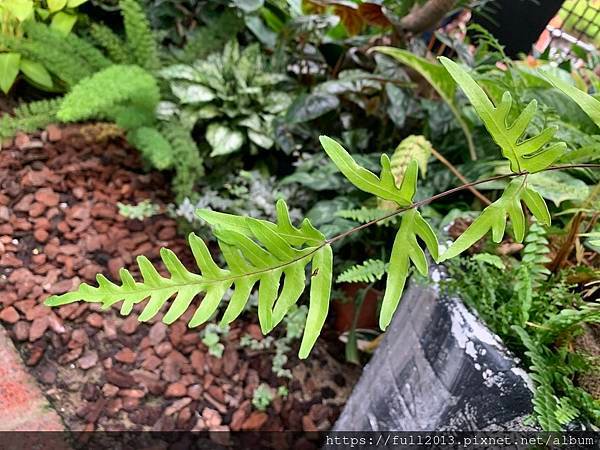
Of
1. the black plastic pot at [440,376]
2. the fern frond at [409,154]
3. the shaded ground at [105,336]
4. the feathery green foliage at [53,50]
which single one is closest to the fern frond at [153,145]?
the shaded ground at [105,336]

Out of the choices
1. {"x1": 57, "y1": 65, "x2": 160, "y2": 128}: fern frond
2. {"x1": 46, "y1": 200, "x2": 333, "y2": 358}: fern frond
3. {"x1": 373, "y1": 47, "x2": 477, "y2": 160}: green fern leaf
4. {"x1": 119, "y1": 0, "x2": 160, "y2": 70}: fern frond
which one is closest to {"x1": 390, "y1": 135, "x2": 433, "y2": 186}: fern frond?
{"x1": 373, "y1": 47, "x2": 477, "y2": 160}: green fern leaf

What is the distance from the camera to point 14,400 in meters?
1.07

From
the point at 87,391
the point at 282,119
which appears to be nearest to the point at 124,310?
the point at 87,391

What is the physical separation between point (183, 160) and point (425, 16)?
770 mm

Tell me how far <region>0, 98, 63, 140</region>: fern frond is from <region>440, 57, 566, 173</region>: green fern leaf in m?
1.30

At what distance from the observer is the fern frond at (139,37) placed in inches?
62.2

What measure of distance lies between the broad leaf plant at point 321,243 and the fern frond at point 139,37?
119 cm

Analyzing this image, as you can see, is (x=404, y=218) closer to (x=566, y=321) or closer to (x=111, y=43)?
(x=566, y=321)

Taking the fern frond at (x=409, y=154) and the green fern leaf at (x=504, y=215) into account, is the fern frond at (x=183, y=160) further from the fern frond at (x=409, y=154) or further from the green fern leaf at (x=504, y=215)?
the green fern leaf at (x=504, y=215)

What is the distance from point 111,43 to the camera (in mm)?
1690

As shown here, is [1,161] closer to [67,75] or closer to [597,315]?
[67,75]

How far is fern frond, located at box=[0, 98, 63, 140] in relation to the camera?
58.2 inches

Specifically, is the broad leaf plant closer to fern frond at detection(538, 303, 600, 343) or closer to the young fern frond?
the young fern frond

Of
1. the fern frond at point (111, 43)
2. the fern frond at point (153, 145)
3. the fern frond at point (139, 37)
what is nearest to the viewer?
the fern frond at point (153, 145)
